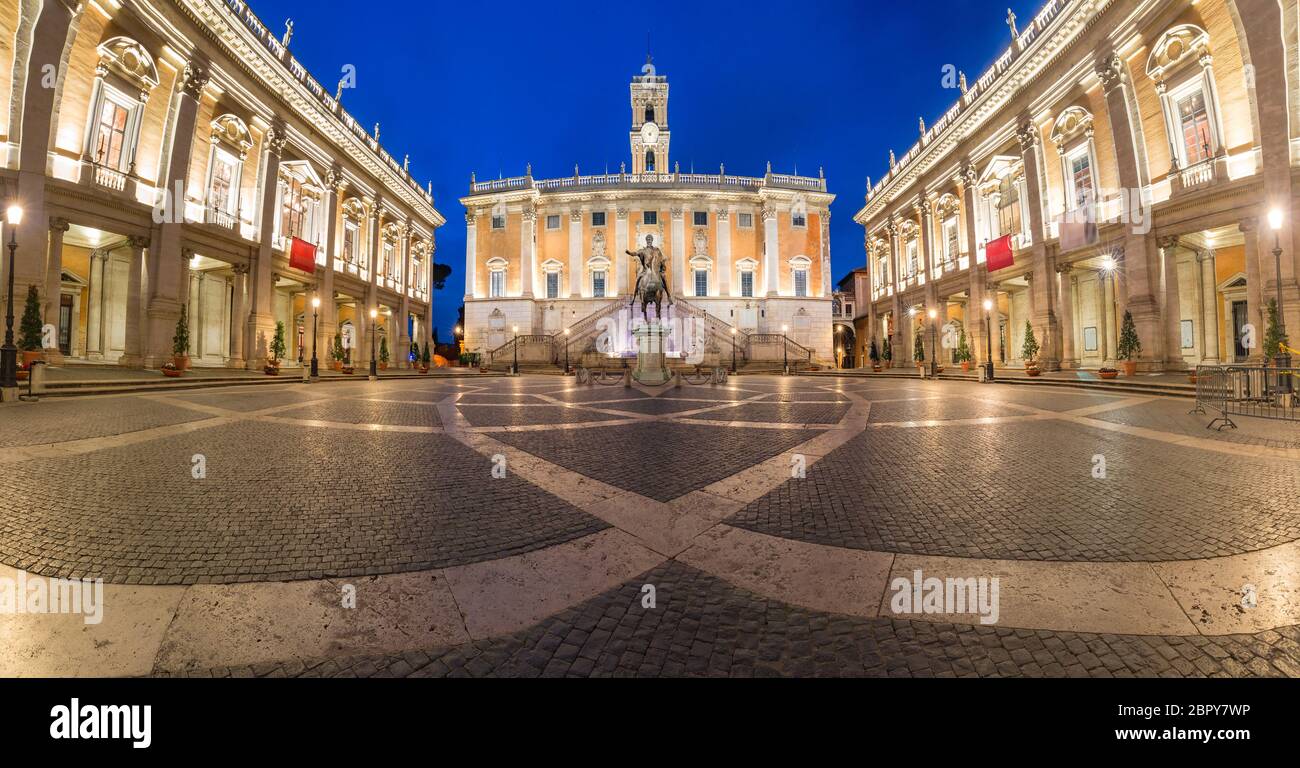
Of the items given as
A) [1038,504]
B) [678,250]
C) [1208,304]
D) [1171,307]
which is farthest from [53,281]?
[1208,304]

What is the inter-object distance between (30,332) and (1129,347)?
34464 mm

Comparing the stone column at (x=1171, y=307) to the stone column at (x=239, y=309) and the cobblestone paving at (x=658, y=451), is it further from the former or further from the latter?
the stone column at (x=239, y=309)

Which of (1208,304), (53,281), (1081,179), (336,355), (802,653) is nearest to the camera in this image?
→ (802,653)

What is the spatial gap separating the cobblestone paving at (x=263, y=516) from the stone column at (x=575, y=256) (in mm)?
35455

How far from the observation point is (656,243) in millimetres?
39094

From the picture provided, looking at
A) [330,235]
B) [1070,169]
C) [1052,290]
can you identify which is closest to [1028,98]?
[1070,169]

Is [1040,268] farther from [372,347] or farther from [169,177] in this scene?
[169,177]

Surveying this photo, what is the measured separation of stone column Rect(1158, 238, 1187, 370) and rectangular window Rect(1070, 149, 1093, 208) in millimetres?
4066

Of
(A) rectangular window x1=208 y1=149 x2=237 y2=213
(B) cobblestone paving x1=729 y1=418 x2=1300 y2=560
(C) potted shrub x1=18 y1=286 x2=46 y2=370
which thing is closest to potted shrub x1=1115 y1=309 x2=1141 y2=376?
(B) cobblestone paving x1=729 y1=418 x2=1300 y2=560

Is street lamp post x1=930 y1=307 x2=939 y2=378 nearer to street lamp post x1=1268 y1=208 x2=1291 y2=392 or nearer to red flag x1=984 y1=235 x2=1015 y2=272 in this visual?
red flag x1=984 y1=235 x2=1015 y2=272
